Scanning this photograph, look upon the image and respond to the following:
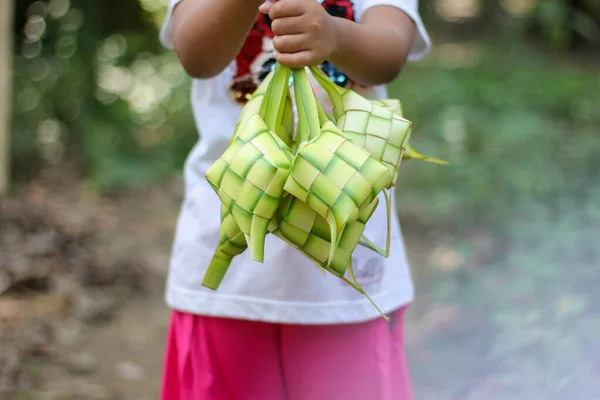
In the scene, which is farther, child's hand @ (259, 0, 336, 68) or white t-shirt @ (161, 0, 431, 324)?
white t-shirt @ (161, 0, 431, 324)

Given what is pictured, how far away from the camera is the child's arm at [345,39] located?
93 cm

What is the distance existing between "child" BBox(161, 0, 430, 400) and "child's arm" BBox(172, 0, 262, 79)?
3 cm

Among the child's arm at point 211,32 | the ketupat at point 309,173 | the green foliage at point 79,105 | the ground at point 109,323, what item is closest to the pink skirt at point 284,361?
the ketupat at point 309,173

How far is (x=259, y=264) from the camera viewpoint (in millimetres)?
1178

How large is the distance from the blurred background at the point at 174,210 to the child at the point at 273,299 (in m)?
0.96

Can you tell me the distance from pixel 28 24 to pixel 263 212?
3.89m

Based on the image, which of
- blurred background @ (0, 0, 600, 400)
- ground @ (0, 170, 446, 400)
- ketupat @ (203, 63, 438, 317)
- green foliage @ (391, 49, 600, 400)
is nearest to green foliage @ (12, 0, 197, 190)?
blurred background @ (0, 0, 600, 400)

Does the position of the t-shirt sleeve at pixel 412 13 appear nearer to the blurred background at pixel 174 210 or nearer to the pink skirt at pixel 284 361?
the pink skirt at pixel 284 361

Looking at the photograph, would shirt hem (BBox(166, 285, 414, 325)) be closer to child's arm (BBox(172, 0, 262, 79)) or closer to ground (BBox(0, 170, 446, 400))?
child's arm (BBox(172, 0, 262, 79))

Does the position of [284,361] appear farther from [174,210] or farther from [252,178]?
[174,210]

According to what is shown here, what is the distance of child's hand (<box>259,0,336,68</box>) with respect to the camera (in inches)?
36.6

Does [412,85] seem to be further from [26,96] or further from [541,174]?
[26,96]

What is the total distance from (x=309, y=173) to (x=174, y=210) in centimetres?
321

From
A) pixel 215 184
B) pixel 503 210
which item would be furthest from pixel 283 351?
pixel 503 210
